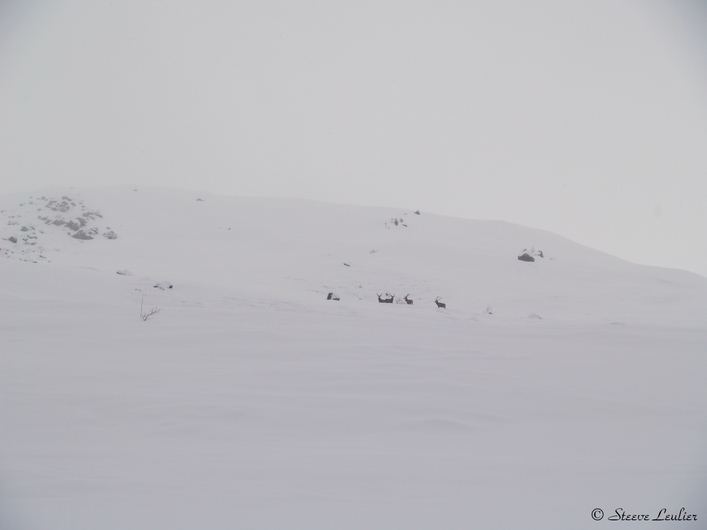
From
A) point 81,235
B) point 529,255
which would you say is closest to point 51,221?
point 81,235

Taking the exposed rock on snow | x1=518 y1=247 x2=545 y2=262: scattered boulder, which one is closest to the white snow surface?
the exposed rock on snow

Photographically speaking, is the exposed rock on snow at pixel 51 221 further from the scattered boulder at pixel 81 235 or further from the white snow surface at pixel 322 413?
the white snow surface at pixel 322 413

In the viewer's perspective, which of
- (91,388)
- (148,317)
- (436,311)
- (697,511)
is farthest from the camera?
(436,311)

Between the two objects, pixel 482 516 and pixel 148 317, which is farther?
pixel 148 317

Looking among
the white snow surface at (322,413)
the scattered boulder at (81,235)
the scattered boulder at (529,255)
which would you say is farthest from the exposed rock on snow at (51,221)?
the scattered boulder at (529,255)

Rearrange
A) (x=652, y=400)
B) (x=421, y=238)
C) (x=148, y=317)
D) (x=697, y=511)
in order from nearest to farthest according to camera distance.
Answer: (x=697, y=511) < (x=652, y=400) < (x=148, y=317) < (x=421, y=238)

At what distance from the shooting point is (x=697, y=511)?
2730 millimetres

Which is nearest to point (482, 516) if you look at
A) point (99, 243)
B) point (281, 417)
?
point (281, 417)

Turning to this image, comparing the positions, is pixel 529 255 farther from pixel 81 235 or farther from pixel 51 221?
pixel 51 221

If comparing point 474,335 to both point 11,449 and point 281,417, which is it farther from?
point 11,449

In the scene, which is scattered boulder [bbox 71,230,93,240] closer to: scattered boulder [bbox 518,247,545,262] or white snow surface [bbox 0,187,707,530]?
white snow surface [bbox 0,187,707,530]

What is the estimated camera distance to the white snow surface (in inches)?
102

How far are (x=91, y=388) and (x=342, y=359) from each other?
7.79ft

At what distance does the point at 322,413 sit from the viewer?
12.9 feet
